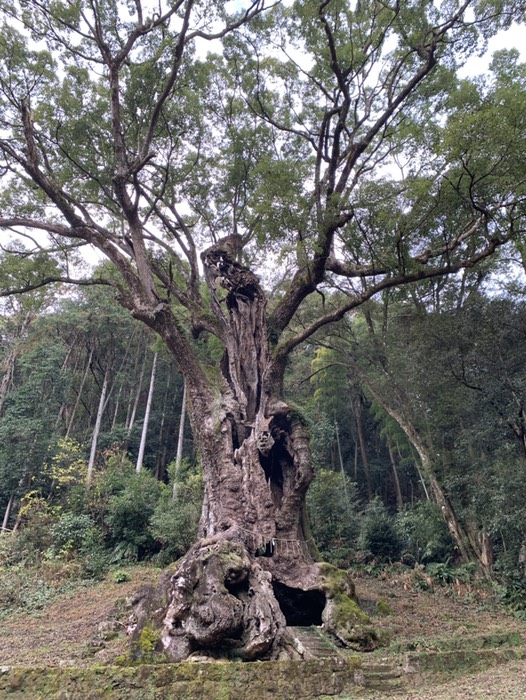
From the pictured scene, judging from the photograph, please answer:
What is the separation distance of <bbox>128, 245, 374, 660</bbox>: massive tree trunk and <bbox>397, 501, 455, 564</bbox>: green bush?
5.28 m

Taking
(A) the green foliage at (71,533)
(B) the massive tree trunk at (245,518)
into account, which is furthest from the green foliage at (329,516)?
(A) the green foliage at (71,533)

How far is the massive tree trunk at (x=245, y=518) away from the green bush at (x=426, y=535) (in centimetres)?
528

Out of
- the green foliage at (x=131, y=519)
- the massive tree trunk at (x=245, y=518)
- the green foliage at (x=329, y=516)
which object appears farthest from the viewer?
the green foliage at (x=329, y=516)

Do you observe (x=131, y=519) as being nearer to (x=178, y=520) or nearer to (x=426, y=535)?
(x=178, y=520)

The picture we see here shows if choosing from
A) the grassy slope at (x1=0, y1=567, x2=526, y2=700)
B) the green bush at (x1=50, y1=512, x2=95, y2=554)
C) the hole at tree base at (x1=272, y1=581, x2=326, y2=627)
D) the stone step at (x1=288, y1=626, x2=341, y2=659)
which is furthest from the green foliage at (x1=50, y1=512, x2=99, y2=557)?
the stone step at (x1=288, y1=626, x2=341, y2=659)

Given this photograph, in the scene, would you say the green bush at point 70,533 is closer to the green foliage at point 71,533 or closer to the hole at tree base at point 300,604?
the green foliage at point 71,533

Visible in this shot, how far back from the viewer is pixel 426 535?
1150 cm

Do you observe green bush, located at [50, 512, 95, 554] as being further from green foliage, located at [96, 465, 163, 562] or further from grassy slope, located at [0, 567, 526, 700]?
grassy slope, located at [0, 567, 526, 700]

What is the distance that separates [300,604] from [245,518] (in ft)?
4.74

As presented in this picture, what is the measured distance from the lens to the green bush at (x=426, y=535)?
11.1 m

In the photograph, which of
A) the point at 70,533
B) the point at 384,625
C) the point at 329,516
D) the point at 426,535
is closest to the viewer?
the point at 384,625

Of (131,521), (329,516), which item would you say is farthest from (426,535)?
(131,521)

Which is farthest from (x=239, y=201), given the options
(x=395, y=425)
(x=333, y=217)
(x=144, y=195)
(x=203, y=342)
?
(x=395, y=425)

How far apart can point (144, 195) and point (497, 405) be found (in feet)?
28.2
